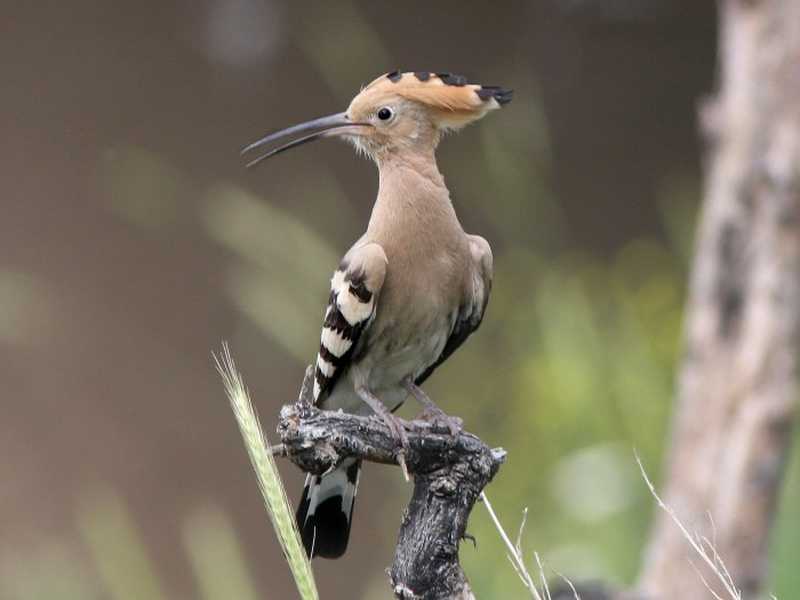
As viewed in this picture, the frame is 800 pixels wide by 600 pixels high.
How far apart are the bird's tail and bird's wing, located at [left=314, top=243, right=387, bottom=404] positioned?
0.13 meters

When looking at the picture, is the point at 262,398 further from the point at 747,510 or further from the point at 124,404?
the point at 747,510

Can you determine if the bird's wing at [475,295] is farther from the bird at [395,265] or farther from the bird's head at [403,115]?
the bird's head at [403,115]

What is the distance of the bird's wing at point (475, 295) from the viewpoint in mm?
1815

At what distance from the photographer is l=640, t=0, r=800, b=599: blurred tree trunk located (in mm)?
2422

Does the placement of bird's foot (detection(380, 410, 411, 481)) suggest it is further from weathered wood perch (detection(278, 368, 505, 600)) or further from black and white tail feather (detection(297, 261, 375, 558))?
black and white tail feather (detection(297, 261, 375, 558))

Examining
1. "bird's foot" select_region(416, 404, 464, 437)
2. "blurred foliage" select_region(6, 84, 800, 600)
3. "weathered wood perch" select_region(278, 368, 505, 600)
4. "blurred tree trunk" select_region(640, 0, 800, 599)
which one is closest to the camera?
"weathered wood perch" select_region(278, 368, 505, 600)

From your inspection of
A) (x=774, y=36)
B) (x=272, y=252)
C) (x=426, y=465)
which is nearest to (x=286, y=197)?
(x=272, y=252)

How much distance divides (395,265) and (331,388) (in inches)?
7.2

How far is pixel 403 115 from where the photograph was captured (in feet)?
5.80

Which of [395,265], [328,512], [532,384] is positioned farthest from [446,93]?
[532,384]

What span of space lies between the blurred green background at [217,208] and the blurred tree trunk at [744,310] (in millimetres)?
638

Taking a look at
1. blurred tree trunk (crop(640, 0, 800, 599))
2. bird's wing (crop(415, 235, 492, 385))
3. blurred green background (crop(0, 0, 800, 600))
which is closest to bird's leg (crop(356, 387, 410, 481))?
bird's wing (crop(415, 235, 492, 385))

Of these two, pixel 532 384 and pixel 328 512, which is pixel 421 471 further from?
pixel 532 384

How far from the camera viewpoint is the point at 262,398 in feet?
12.4
